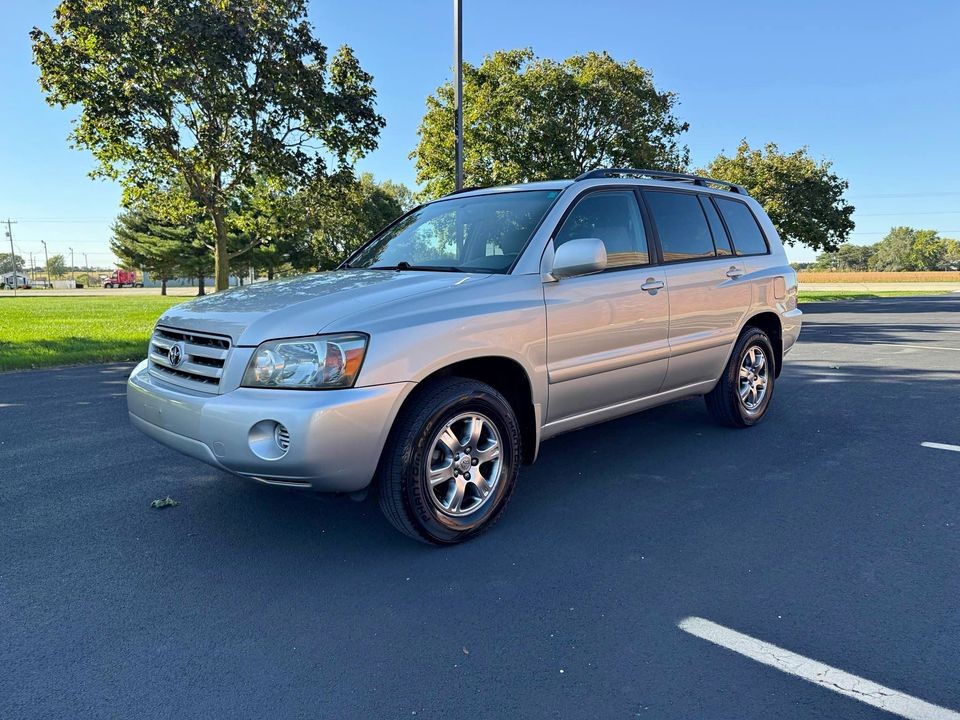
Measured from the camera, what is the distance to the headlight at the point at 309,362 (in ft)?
9.69

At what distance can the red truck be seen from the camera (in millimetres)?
89812

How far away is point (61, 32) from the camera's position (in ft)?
47.6

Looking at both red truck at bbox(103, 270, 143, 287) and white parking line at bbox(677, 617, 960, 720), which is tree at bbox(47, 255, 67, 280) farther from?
white parking line at bbox(677, 617, 960, 720)

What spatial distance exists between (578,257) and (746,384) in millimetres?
2607

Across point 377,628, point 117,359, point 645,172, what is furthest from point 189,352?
point 117,359

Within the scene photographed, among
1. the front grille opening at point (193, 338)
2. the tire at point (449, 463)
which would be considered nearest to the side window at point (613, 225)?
the tire at point (449, 463)

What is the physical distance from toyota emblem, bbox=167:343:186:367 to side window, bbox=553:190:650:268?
215 cm

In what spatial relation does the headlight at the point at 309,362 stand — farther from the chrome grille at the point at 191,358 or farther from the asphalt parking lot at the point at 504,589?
the asphalt parking lot at the point at 504,589

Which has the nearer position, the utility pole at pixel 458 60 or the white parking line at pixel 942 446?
the white parking line at pixel 942 446

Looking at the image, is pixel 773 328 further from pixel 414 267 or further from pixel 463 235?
pixel 414 267

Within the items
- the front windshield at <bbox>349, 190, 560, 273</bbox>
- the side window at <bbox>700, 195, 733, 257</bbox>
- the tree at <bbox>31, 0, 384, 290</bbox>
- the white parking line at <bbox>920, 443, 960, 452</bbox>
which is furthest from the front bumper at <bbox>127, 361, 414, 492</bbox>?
the tree at <bbox>31, 0, 384, 290</bbox>

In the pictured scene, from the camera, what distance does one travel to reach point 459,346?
328cm

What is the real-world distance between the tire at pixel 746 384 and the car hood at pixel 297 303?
102 inches

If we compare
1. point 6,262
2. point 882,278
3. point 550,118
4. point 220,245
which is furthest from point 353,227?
point 6,262
